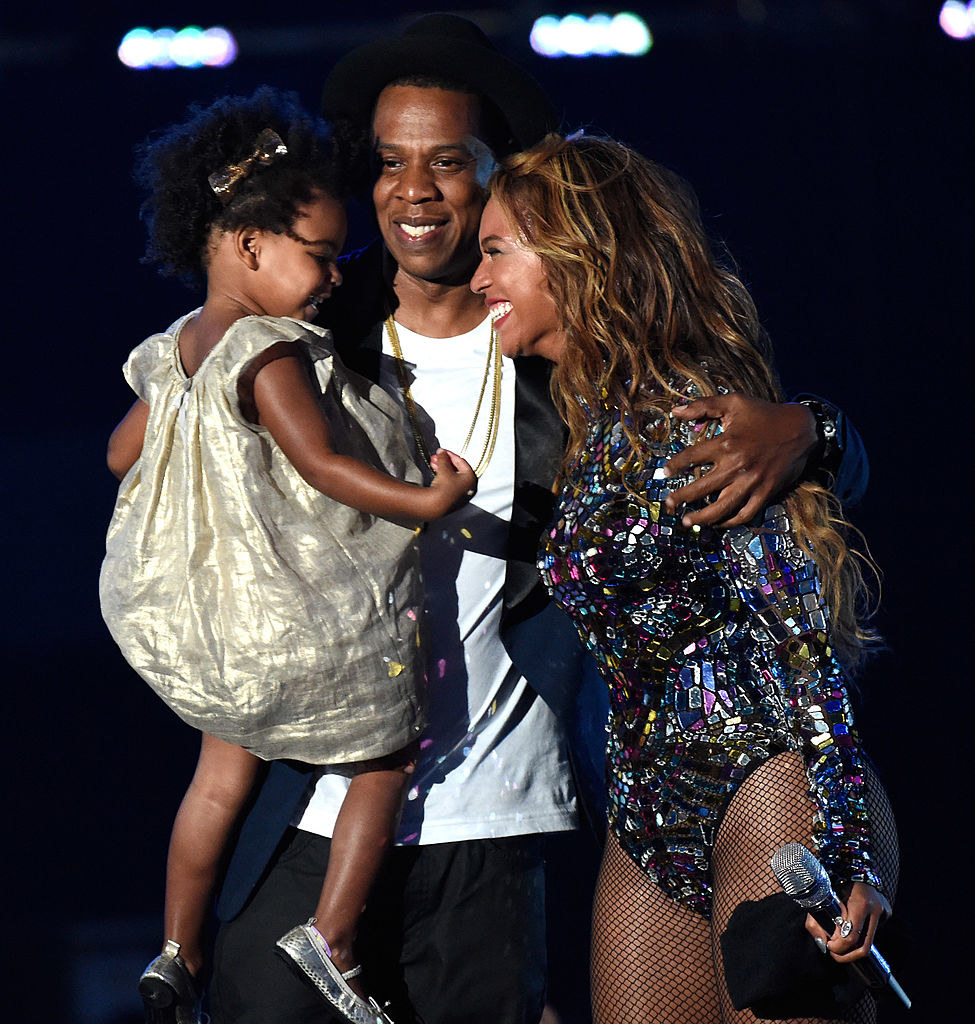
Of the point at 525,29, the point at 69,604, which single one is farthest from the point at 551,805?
the point at 525,29

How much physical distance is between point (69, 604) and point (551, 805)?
1698 millimetres

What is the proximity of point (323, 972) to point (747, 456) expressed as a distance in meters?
1.05

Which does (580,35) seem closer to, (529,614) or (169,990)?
(529,614)

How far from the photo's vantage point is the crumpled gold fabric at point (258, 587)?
1.93 metres

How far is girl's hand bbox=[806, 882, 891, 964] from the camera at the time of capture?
1697 mm

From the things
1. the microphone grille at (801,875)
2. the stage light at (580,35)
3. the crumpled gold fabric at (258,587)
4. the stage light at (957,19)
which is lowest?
the microphone grille at (801,875)

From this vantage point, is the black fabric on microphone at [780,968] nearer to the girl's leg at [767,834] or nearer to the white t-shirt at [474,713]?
the girl's leg at [767,834]

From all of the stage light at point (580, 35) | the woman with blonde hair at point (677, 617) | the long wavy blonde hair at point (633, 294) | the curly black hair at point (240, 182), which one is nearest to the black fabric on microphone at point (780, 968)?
the woman with blonde hair at point (677, 617)

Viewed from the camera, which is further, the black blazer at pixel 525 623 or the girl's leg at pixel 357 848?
the black blazer at pixel 525 623

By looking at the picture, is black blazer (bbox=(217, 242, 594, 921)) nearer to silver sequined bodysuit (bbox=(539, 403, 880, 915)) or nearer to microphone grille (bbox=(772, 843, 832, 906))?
silver sequined bodysuit (bbox=(539, 403, 880, 915))

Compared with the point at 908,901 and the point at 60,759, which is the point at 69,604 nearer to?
the point at 60,759

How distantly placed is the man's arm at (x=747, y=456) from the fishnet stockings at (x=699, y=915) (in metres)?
0.39

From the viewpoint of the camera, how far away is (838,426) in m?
2.05

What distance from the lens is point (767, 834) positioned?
1829 mm
